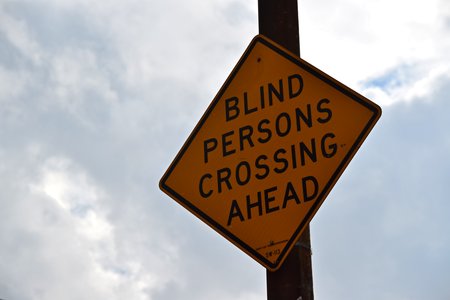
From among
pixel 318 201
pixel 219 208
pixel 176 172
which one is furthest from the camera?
pixel 176 172

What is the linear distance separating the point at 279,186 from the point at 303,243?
32cm

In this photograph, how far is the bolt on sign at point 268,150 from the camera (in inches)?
156

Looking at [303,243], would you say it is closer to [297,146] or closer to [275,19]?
[297,146]

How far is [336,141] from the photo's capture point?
4.03m

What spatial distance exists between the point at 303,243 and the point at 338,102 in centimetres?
78

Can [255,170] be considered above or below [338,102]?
below

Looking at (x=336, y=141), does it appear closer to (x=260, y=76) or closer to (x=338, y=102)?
(x=338, y=102)

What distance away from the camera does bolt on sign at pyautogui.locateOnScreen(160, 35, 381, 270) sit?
3.97m

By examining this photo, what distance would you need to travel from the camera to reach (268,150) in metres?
4.13

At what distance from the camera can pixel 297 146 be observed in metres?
4.07

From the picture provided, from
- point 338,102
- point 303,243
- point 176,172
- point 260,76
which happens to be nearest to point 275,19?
point 260,76

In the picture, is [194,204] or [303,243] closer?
[303,243]

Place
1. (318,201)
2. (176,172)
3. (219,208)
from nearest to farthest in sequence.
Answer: (318,201)
(219,208)
(176,172)

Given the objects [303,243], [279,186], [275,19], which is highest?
[275,19]
